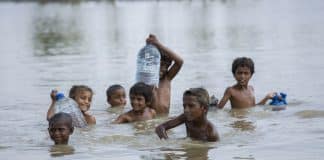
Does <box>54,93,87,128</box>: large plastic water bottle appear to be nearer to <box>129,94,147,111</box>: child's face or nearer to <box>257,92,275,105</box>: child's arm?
<box>129,94,147,111</box>: child's face

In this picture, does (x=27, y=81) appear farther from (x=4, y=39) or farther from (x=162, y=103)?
(x=4, y=39)

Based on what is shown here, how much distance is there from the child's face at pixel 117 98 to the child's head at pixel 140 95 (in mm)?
1111

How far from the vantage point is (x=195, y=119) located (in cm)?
721

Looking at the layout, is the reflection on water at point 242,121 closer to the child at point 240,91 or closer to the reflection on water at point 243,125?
the reflection on water at point 243,125

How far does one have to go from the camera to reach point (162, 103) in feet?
30.1

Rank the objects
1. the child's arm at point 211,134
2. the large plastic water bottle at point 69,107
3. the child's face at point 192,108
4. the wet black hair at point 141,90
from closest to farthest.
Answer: the child's face at point 192,108 < the child's arm at point 211,134 < the large plastic water bottle at point 69,107 < the wet black hair at point 141,90

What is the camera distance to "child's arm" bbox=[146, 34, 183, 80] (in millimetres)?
8984

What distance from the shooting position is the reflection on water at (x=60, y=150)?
23.0 feet

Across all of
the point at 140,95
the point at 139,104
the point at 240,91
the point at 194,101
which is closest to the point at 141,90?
the point at 140,95

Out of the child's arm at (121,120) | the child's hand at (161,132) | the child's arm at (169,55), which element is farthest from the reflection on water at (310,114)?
the child's hand at (161,132)

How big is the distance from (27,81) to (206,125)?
6.08 meters

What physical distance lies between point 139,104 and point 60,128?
1433 mm

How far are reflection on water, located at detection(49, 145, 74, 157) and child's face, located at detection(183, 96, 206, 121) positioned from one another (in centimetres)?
110

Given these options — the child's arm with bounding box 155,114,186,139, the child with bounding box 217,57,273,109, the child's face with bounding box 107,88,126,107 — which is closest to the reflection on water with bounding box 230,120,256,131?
the child with bounding box 217,57,273,109
